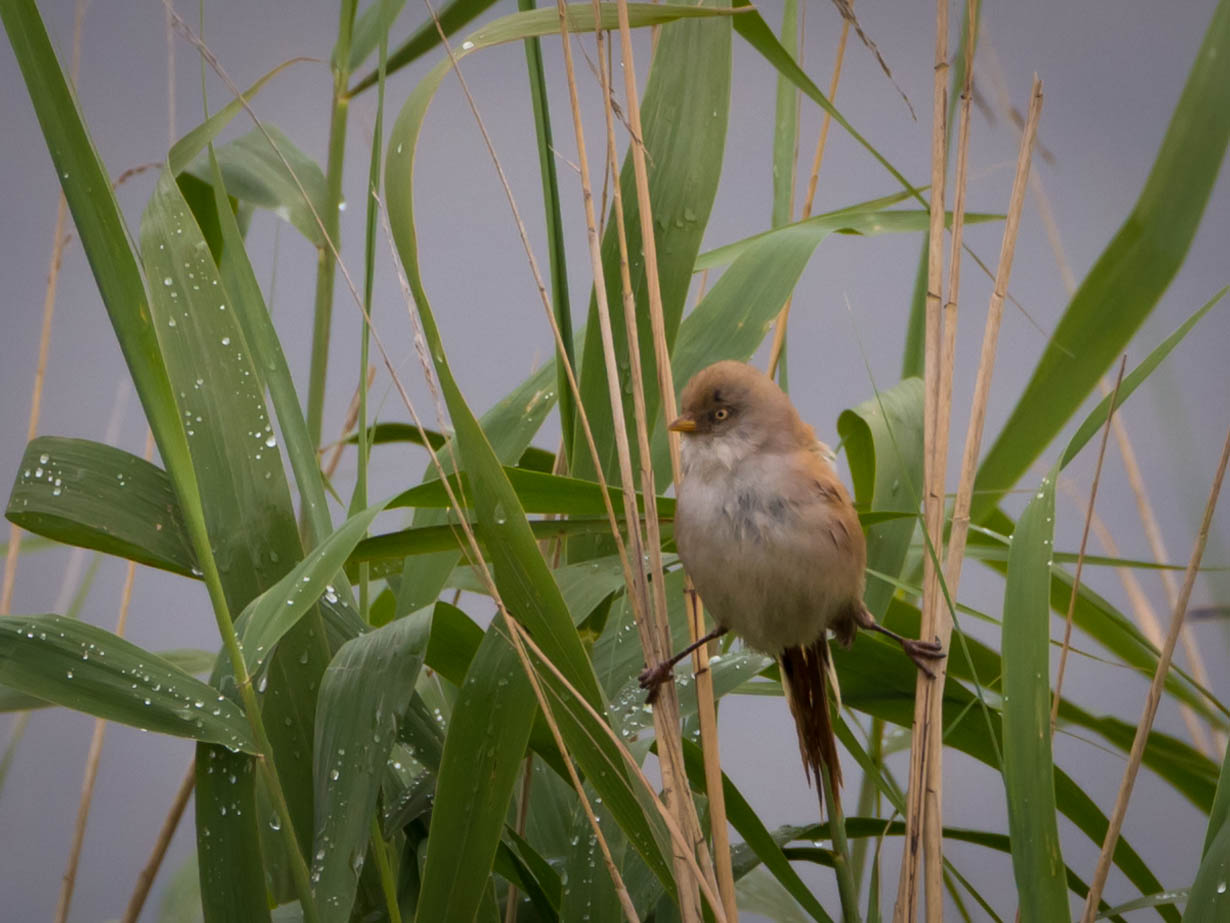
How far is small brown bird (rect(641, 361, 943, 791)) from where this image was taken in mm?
841

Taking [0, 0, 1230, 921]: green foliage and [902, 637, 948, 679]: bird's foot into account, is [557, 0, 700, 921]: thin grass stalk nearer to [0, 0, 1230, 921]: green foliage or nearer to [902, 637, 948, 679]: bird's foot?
[0, 0, 1230, 921]: green foliage

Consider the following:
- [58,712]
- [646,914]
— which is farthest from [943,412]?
Answer: [58,712]

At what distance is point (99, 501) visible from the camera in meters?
0.81

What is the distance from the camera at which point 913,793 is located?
78 centimetres

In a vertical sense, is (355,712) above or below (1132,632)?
below

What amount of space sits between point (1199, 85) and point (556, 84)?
1433 mm

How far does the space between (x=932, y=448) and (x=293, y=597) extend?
0.44 m

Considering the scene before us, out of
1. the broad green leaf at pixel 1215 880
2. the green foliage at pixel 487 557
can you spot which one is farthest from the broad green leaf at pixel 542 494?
the broad green leaf at pixel 1215 880

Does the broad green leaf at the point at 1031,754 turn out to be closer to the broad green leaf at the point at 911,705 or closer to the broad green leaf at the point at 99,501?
the broad green leaf at the point at 911,705

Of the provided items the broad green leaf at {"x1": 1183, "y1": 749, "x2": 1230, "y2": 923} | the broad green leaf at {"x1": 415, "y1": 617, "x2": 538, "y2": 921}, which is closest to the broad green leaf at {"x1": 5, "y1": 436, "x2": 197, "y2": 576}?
the broad green leaf at {"x1": 415, "y1": 617, "x2": 538, "y2": 921}

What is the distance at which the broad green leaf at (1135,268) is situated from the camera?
3.06 feet

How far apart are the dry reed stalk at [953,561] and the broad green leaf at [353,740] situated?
0.34 metres

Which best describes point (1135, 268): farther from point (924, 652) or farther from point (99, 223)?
point (99, 223)

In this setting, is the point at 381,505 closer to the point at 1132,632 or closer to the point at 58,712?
the point at 1132,632
